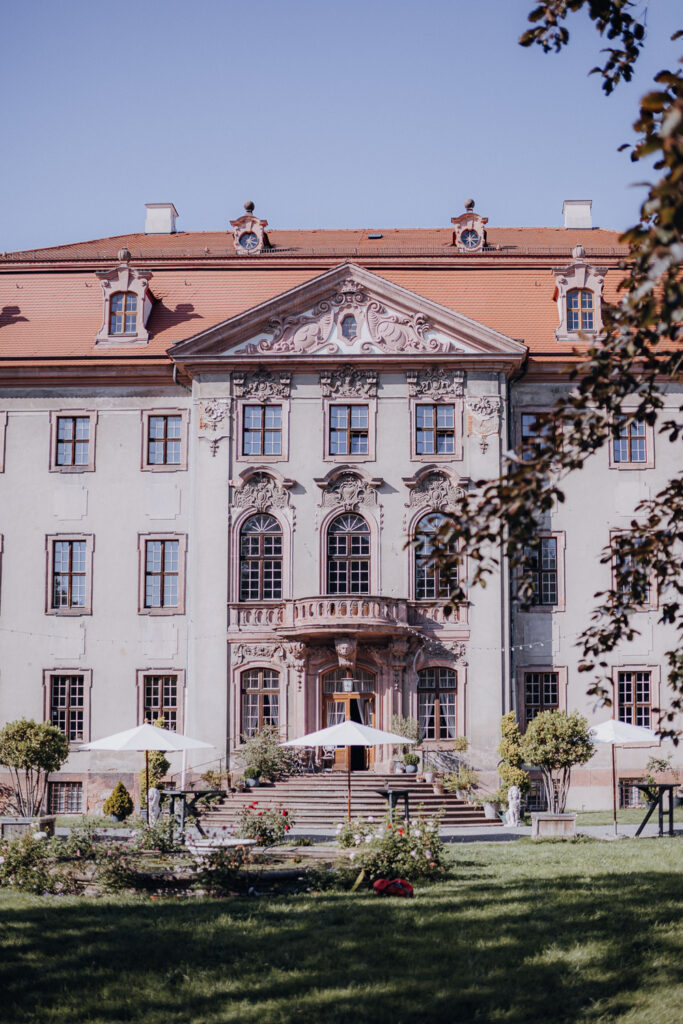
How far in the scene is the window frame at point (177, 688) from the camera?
120 feet

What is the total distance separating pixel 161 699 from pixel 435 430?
35.5 feet

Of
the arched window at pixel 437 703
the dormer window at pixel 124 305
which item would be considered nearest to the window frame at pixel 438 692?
the arched window at pixel 437 703

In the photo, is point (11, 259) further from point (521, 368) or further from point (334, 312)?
point (521, 368)

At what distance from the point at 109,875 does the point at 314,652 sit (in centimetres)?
1977

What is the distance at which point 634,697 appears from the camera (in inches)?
1443

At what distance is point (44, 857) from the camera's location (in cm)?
1678

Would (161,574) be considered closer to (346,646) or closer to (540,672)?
(346,646)

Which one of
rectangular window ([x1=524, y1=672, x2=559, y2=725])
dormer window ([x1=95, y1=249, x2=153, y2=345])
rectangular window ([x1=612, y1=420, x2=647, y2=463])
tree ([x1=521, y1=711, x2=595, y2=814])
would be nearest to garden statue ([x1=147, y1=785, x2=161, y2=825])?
tree ([x1=521, y1=711, x2=595, y2=814])

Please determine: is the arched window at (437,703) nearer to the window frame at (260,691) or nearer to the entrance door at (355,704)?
the entrance door at (355,704)

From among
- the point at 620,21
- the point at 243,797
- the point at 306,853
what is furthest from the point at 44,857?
the point at 243,797

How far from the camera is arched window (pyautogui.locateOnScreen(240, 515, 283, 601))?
36.4 m

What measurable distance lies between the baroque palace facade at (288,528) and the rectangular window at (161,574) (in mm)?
64

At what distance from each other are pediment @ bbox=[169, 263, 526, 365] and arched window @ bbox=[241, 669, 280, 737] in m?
Answer: 8.92

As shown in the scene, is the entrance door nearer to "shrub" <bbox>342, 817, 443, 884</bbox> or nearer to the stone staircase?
the stone staircase
